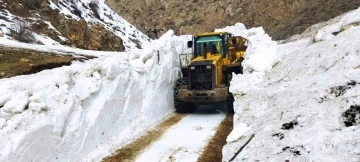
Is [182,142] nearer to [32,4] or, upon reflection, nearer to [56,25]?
[56,25]

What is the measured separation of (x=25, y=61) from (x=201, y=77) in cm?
752

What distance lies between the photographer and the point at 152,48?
13.8 meters


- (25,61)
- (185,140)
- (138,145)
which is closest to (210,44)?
(185,140)

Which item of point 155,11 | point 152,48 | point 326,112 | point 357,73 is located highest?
point 155,11

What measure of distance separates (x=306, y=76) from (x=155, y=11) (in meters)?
58.5

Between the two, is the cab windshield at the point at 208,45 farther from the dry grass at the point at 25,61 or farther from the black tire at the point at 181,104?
the dry grass at the point at 25,61

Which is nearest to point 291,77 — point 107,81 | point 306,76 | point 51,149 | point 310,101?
point 306,76

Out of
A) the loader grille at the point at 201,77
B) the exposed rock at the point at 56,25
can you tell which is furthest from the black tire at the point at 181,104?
the exposed rock at the point at 56,25

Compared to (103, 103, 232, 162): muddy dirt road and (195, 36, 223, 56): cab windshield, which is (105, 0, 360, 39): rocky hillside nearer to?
(195, 36, 223, 56): cab windshield

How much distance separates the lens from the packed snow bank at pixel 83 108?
24.5 ft

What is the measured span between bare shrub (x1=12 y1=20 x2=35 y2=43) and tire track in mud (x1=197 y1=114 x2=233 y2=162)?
14.2m

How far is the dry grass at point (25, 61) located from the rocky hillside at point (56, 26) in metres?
4.17

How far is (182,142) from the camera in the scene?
9.80 m

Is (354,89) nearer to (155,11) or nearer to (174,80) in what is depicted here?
(174,80)
